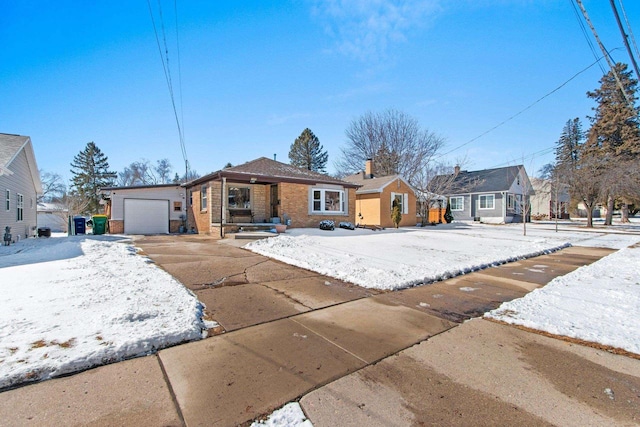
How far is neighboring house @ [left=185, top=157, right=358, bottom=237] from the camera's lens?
45.5ft

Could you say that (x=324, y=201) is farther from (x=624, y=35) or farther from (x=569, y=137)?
(x=569, y=137)

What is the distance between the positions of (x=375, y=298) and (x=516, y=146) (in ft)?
61.2

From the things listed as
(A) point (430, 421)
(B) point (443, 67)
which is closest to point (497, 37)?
(B) point (443, 67)

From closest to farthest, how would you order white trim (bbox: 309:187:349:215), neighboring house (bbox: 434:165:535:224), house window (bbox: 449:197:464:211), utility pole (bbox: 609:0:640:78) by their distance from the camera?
utility pole (bbox: 609:0:640:78)
white trim (bbox: 309:187:349:215)
neighboring house (bbox: 434:165:535:224)
house window (bbox: 449:197:464:211)

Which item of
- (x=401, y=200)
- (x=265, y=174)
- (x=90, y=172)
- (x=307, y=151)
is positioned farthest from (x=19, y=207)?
(x=307, y=151)

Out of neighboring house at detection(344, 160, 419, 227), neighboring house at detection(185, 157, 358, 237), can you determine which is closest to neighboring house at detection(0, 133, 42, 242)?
neighboring house at detection(185, 157, 358, 237)

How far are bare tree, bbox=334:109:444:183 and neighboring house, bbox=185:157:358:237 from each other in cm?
1269

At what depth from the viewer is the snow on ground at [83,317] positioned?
101 inches

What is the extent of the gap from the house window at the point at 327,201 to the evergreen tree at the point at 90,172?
37.2 metres

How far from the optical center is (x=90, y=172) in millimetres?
40188

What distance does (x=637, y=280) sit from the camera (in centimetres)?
573

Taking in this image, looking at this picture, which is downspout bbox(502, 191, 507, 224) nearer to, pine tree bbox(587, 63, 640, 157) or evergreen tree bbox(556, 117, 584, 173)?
pine tree bbox(587, 63, 640, 157)

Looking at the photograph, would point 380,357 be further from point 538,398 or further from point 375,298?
point 375,298

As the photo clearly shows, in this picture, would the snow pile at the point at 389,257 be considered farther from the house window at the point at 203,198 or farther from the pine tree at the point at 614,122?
the pine tree at the point at 614,122
